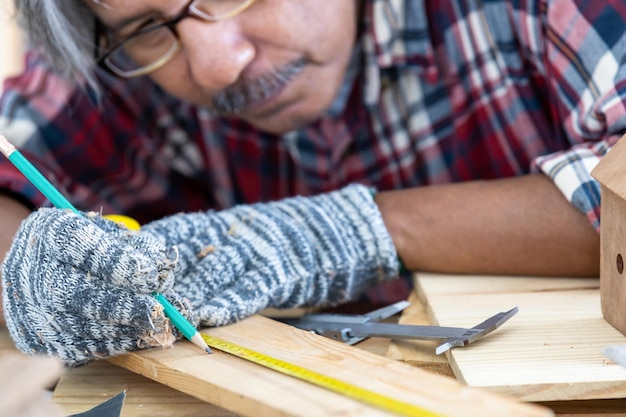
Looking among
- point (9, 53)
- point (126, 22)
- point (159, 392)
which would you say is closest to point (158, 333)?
point (159, 392)

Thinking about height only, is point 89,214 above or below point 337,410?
above

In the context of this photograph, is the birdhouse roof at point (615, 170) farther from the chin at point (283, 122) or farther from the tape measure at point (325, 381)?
the chin at point (283, 122)

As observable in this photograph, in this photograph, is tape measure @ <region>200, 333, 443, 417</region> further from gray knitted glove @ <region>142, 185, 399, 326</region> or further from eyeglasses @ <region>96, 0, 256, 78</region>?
eyeglasses @ <region>96, 0, 256, 78</region>

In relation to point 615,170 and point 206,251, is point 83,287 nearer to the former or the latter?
point 206,251

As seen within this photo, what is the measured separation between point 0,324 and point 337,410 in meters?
0.64

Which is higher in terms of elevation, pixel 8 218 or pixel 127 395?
pixel 8 218

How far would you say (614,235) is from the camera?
880 millimetres

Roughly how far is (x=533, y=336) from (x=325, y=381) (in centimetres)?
29

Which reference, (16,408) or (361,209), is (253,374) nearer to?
(16,408)

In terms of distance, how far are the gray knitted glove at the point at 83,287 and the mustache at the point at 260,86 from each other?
521 millimetres

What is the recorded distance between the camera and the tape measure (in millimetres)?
636

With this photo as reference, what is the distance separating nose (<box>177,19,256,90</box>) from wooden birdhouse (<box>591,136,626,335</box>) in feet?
1.96

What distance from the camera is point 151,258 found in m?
0.80

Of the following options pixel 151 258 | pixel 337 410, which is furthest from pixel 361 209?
pixel 337 410
